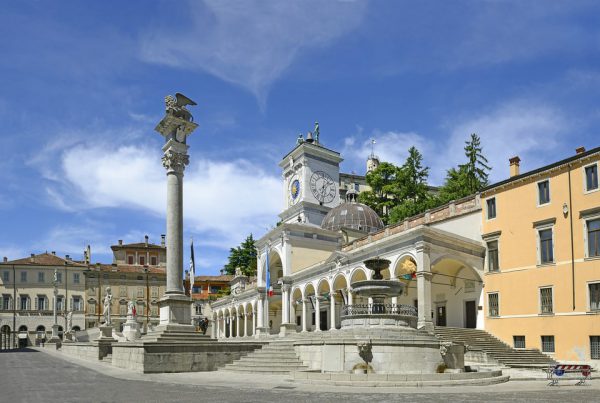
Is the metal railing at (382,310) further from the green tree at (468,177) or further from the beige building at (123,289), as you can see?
the beige building at (123,289)

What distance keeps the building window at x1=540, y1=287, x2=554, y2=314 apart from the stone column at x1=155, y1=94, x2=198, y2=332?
57.3ft

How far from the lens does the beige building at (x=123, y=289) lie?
8869cm

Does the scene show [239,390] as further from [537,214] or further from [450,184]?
[450,184]

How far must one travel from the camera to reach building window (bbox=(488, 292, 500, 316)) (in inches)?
1261

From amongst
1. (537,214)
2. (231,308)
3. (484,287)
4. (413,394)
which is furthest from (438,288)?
(231,308)

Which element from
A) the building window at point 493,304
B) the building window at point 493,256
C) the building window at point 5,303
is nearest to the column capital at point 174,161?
the building window at point 493,256

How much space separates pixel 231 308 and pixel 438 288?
34.8m

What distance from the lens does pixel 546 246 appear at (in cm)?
2975

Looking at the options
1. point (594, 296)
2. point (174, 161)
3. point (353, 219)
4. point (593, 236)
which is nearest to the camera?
point (174, 161)

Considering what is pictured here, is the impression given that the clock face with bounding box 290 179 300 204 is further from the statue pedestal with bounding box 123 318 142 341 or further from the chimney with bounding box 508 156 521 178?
the chimney with bounding box 508 156 521 178

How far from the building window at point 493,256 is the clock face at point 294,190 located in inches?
1025

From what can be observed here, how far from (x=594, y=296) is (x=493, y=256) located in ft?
21.5

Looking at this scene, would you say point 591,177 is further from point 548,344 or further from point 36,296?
point 36,296

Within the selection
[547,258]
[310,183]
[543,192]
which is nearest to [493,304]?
[547,258]
